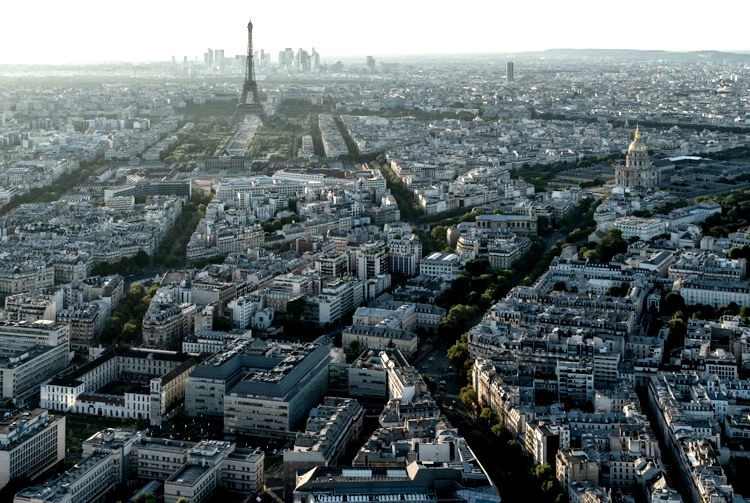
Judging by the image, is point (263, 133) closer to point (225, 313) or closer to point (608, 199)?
point (608, 199)

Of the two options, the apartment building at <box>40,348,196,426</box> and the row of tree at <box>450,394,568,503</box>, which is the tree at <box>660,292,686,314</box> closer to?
the row of tree at <box>450,394,568,503</box>

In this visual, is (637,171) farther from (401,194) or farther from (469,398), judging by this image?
(469,398)

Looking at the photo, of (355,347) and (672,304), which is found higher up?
(672,304)

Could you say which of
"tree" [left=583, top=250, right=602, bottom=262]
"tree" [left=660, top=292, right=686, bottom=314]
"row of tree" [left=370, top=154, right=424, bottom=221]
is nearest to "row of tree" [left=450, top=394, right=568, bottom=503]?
"tree" [left=660, top=292, right=686, bottom=314]

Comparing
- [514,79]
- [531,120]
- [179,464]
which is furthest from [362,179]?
[514,79]

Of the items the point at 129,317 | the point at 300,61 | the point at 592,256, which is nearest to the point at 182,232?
the point at 129,317

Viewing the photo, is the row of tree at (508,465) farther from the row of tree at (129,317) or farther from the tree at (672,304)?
the tree at (672,304)

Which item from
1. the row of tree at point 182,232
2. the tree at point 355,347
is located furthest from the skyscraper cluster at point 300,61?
the tree at point 355,347

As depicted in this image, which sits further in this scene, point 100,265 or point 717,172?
point 717,172

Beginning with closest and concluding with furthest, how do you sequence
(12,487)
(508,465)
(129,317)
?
(12,487), (508,465), (129,317)
